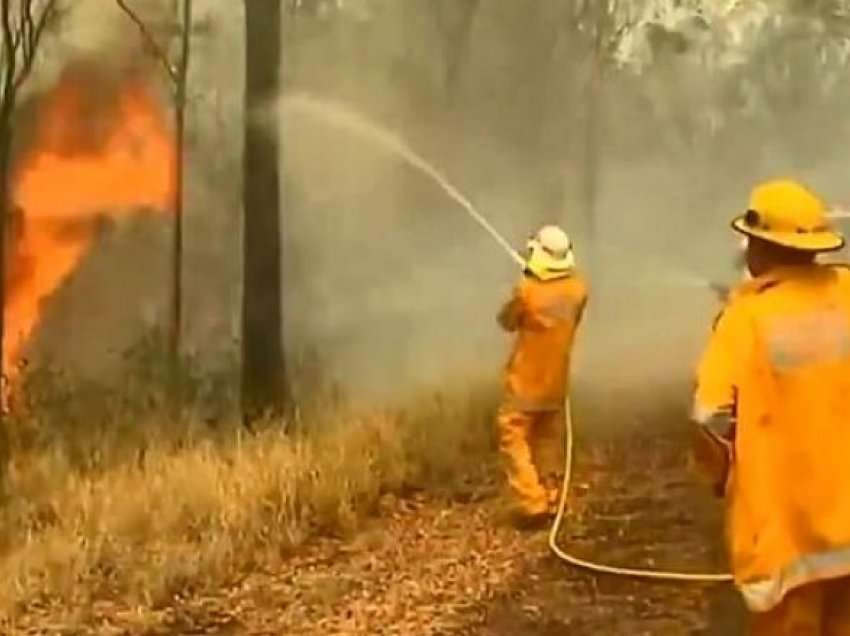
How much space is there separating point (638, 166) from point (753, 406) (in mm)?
4177

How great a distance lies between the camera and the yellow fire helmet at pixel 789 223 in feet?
11.9

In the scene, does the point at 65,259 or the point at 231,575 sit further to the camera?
the point at 65,259

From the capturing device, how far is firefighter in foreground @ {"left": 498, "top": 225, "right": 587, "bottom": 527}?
19.6 ft

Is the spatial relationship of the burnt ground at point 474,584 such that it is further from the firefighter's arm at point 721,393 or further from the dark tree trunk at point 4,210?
the dark tree trunk at point 4,210

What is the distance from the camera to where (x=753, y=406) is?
3564mm

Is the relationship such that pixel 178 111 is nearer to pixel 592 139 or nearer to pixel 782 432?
pixel 592 139

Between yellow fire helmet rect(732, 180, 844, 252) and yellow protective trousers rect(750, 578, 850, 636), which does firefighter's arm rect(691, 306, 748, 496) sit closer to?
yellow fire helmet rect(732, 180, 844, 252)

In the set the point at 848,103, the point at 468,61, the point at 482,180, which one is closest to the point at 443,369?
the point at 482,180

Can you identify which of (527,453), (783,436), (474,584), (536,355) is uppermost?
(783,436)

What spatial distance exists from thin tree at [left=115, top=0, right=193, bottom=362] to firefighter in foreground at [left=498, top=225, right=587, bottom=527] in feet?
5.53

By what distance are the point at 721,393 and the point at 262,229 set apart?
13.1 ft

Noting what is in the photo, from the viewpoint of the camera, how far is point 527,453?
609 centimetres

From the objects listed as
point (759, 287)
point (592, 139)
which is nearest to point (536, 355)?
point (592, 139)

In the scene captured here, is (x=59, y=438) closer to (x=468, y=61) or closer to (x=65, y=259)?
(x=65, y=259)
